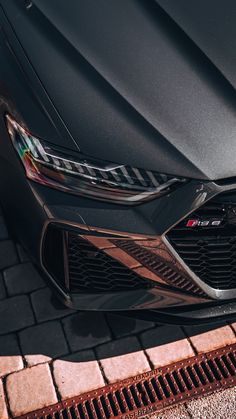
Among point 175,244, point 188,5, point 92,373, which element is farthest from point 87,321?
point 188,5

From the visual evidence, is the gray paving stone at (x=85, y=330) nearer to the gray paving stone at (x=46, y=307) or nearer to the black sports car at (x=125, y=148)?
the gray paving stone at (x=46, y=307)

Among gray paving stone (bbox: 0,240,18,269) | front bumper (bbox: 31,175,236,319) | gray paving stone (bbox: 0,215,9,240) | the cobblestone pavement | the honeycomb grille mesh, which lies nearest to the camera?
front bumper (bbox: 31,175,236,319)

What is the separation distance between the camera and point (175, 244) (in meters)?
2.09

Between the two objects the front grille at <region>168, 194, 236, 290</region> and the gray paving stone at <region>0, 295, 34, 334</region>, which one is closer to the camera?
the front grille at <region>168, 194, 236, 290</region>

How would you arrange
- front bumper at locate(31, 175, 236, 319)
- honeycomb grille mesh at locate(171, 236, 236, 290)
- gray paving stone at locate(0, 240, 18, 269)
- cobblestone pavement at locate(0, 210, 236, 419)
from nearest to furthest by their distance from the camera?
front bumper at locate(31, 175, 236, 319)
honeycomb grille mesh at locate(171, 236, 236, 290)
cobblestone pavement at locate(0, 210, 236, 419)
gray paving stone at locate(0, 240, 18, 269)

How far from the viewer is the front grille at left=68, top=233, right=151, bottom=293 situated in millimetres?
2143

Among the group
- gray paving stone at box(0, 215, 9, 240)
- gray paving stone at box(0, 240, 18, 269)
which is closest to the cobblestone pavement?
gray paving stone at box(0, 240, 18, 269)

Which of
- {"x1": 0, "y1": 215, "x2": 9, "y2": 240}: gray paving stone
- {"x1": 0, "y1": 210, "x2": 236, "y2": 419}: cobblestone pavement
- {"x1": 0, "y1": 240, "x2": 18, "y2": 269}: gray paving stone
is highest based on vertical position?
{"x1": 0, "y1": 215, "x2": 9, "y2": 240}: gray paving stone

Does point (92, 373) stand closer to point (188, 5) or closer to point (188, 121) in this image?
point (188, 121)

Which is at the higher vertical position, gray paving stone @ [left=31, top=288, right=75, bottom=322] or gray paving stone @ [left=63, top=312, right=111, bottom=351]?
gray paving stone @ [left=31, top=288, right=75, bottom=322]

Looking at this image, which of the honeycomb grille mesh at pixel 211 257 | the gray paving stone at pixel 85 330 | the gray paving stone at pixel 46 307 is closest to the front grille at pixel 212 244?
the honeycomb grille mesh at pixel 211 257

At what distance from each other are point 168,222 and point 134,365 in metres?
1.09

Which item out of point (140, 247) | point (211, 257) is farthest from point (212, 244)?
point (140, 247)

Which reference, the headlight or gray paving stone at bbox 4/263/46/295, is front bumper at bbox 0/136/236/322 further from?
gray paving stone at bbox 4/263/46/295
